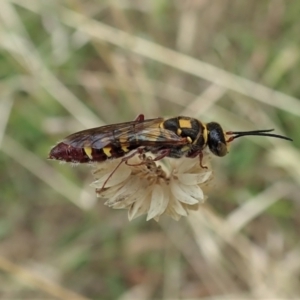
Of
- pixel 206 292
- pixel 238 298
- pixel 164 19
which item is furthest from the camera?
pixel 164 19

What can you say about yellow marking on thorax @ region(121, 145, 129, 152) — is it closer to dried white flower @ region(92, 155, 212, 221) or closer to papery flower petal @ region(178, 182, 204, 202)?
dried white flower @ region(92, 155, 212, 221)

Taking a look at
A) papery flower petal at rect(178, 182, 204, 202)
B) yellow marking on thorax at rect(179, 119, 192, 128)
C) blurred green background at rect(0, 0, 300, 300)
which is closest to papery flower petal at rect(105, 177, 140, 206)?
papery flower petal at rect(178, 182, 204, 202)

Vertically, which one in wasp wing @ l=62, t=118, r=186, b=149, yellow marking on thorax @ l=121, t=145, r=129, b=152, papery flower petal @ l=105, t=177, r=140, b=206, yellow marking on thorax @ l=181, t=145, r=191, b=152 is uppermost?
wasp wing @ l=62, t=118, r=186, b=149

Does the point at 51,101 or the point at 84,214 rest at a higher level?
the point at 51,101

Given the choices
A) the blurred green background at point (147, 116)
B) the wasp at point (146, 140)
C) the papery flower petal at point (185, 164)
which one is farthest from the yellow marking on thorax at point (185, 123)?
the blurred green background at point (147, 116)

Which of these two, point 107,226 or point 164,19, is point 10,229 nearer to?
point 107,226

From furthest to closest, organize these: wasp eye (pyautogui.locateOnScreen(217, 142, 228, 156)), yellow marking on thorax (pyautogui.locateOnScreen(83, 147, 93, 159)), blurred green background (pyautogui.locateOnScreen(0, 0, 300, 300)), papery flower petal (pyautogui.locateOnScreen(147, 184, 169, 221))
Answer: blurred green background (pyautogui.locateOnScreen(0, 0, 300, 300)), wasp eye (pyautogui.locateOnScreen(217, 142, 228, 156)), yellow marking on thorax (pyautogui.locateOnScreen(83, 147, 93, 159)), papery flower petal (pyautogui.locateOnScreen(147, 184, 169, 221))

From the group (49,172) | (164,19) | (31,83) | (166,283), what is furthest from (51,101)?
(166,283)

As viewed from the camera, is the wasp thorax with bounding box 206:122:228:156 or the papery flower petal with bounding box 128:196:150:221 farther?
the wasp thorax with bounding box 206:122:228:156

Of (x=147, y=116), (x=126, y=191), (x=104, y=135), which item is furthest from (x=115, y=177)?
(x=147, y=116)
